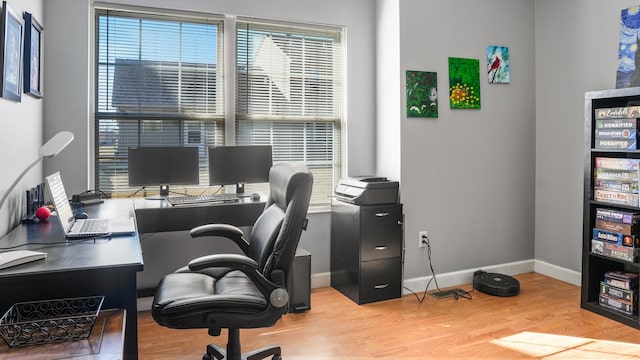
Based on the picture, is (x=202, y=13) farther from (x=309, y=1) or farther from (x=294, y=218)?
(x=294, y=218)

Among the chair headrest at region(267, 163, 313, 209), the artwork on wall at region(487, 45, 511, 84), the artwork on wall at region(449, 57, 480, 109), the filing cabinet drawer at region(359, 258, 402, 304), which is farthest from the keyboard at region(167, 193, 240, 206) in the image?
the artwork on wall at region(487, 45, 511, 84)

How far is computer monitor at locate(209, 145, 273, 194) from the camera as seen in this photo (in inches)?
133

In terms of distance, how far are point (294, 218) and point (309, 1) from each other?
7.61ft

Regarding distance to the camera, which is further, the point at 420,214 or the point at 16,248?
the point at 420,214

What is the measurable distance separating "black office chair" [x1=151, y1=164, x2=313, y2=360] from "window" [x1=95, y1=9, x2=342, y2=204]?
142 cm

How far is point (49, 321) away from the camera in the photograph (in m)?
1.47

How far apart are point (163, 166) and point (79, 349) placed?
79.9 inches

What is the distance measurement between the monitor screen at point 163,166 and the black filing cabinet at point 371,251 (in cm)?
116

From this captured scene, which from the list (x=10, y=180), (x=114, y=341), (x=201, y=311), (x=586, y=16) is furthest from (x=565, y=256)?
(x=10, y=180)

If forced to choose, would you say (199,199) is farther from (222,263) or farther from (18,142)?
(222,263)

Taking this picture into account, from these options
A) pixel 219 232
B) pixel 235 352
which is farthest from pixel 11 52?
pixel 235 352

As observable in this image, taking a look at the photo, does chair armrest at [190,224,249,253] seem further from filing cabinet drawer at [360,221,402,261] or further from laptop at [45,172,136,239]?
filing cabinet drawer at [360,221,402,261]

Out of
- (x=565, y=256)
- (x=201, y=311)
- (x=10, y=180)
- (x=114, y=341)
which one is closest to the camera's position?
(x=114, y=341)

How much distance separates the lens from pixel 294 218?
2.00 metres
